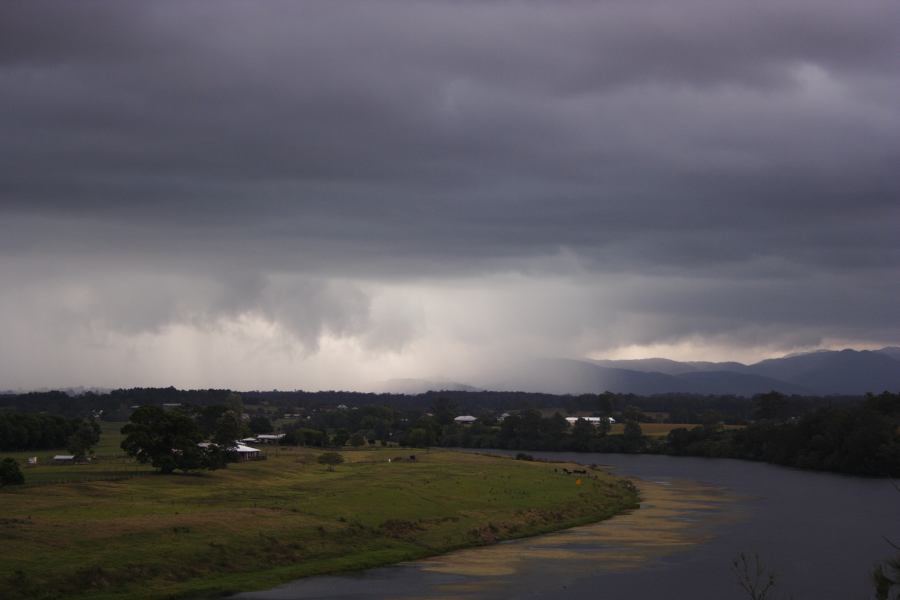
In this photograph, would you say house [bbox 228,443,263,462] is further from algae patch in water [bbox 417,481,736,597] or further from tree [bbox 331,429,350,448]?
tree [bbox 331,429,350,448]

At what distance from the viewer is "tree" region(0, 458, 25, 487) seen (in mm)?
74875

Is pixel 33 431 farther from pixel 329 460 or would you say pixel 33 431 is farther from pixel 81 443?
pixel 329 460

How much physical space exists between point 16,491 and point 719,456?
139637mm

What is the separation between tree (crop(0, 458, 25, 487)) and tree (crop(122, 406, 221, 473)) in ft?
44.7

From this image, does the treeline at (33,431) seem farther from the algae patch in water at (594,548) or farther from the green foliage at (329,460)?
the algae patch in water at (594,548)

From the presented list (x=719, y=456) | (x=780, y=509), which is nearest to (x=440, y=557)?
(x=780, y=509)

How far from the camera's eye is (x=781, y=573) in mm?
60844

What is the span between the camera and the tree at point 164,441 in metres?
89.9

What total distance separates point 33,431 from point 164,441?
52.3 metres

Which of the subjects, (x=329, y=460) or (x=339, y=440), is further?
(x=339, y=440)

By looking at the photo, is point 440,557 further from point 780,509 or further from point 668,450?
point 668,450

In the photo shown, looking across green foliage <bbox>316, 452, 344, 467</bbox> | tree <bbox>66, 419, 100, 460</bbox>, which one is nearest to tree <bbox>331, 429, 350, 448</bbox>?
green foliage <bbox>316, 452, 344, 467</bbox>

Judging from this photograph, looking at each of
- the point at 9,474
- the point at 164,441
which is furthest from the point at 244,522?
the point at 164,441

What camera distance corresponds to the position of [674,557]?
65.1 meters
